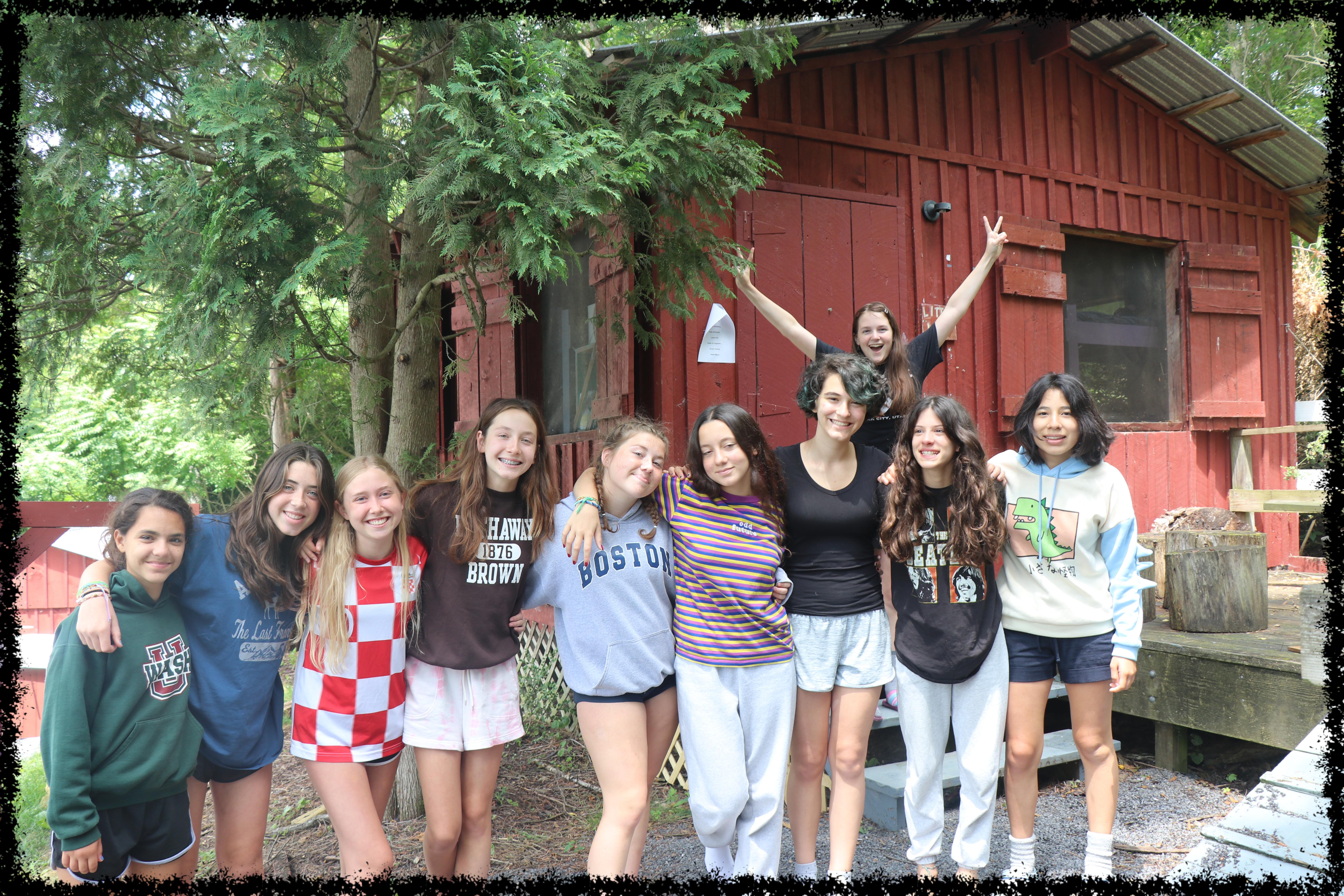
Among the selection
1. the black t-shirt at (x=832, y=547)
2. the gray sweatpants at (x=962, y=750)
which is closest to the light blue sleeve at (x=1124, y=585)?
the gray sweatpants at (x=962, y=750)

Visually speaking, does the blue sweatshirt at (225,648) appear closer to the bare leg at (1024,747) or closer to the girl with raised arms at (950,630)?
the girl with raised arms at (950,630)

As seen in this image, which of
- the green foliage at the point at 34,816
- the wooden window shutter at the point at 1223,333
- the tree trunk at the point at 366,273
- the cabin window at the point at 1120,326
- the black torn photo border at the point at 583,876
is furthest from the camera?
Result: the wooden window shutter at the point at 1223,333

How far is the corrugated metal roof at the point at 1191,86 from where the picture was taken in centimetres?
596

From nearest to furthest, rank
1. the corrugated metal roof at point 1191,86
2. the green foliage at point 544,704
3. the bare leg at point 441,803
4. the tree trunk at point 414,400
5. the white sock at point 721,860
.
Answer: the bare leg at point 441,803 < the white sock at point 721,860 < the tree trunk at point 414,400 < the green foliage at point 544,704 < the corrugated metal roof at point 1191,86

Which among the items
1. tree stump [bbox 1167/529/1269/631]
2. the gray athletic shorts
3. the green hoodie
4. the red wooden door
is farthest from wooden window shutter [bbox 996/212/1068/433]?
the green hoodie

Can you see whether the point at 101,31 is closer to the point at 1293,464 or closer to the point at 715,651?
the point at 715,651

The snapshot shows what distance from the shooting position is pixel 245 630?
259 centimetres

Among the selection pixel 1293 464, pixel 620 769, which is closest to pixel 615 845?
pixel 620 769

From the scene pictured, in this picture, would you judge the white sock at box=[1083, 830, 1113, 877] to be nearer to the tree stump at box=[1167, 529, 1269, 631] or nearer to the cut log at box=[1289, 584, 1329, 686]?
the cut log at box=[1289, 584, 1329, 686]

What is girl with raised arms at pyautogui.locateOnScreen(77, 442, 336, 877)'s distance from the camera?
254 centimetres

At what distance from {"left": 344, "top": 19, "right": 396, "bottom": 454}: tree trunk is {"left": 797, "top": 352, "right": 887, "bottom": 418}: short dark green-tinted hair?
5.52 ft

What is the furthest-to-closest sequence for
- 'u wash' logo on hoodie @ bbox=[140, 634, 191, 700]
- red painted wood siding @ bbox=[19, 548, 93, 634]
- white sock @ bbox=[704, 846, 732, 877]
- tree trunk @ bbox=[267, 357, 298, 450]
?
tree trunk @ bbox=[267, 357, 298, 450] < red painted wood siding @ bbox=[19, 548, 93, 634] < white sock @ bbox=[704, 846, 732, 877] < 'u wash' logo on hoodie @ bbox=[140, 634, 191, 700]

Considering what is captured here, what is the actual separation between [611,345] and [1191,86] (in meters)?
5.55

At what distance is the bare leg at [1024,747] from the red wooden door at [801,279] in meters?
2.50
